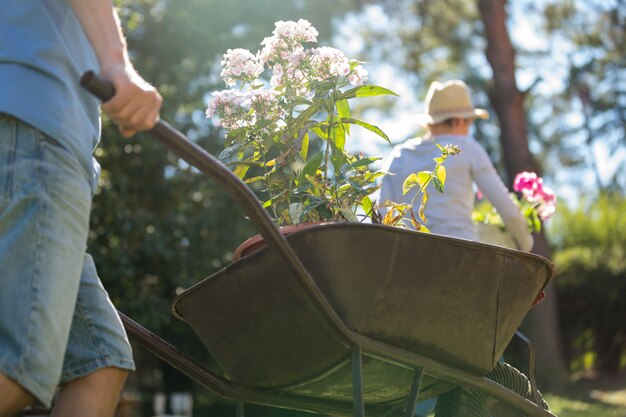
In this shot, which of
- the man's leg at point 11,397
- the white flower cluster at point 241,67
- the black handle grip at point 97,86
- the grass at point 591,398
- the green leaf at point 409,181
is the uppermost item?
the white flower cluster at point 241,67

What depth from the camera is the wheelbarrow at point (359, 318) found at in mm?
2240

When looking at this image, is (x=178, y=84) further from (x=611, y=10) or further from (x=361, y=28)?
(x=611, y=10)

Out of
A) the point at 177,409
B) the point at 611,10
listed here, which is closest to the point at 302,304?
the point at 177,409

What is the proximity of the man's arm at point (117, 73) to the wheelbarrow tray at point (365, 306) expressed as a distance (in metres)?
0.58

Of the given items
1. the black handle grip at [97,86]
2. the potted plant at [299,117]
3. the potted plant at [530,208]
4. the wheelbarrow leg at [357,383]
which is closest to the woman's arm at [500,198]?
the potted plant at [530,208]

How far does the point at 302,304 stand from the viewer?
231 cm

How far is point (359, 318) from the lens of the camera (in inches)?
89.8

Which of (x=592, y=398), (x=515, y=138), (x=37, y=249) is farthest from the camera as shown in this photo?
(x=515, y=138)

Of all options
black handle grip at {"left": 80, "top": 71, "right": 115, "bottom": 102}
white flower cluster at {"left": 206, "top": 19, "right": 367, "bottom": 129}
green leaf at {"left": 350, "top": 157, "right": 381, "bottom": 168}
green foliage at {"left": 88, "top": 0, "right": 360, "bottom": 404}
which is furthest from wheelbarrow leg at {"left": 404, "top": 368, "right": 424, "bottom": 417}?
green foliage at {"left": 88, "top": 0, "right": 360, "bottom": 404}

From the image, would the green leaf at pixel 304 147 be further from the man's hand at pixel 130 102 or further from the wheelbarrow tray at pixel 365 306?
the man's hand at pixel 130 102

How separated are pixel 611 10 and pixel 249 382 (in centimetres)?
1814

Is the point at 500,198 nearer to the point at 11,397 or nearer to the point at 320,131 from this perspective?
the point at 320,131

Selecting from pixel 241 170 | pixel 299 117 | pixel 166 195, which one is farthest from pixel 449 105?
pixel 166 195

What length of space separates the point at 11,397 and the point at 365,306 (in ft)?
2.91
